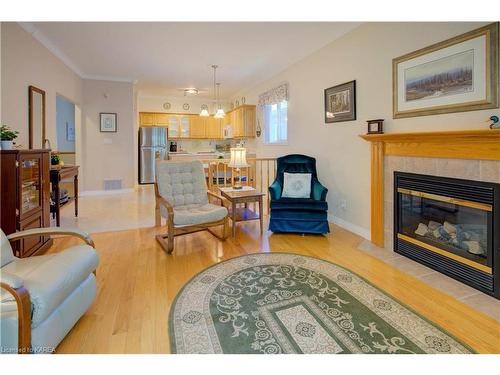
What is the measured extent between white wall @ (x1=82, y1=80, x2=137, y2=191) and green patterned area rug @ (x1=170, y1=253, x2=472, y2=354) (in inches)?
203

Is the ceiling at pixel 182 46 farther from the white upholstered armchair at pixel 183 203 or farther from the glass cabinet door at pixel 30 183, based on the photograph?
the glass cabinet door at pixel 30 183

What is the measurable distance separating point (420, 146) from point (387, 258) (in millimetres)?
1161

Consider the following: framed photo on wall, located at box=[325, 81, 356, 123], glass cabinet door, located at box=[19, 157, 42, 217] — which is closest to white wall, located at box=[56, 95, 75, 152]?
glass cabinet door, located at box=[19, 157, 42, 217]

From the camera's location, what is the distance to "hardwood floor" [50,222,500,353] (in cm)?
171

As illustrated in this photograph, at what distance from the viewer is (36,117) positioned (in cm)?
414

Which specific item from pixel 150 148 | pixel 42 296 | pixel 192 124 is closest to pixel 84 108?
pixel 150 148

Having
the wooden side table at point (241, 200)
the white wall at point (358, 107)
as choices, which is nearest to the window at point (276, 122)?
the white wall at point (358, 107)

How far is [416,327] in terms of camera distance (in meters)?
1.78

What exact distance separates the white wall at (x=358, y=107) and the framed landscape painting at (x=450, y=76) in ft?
0.25

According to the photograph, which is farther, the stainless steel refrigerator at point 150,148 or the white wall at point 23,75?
the stainless steel refrigerator at point 150,148

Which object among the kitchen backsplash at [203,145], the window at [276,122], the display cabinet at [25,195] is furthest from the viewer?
the kitchen backsplash at [203,145]

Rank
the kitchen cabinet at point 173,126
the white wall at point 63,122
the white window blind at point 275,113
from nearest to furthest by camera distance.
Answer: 1. the white window blind at point 275,113
2. the white wall at point 63,122
3. the kitchen cabinet at point 173,126

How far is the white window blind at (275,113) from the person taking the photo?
564 cm
